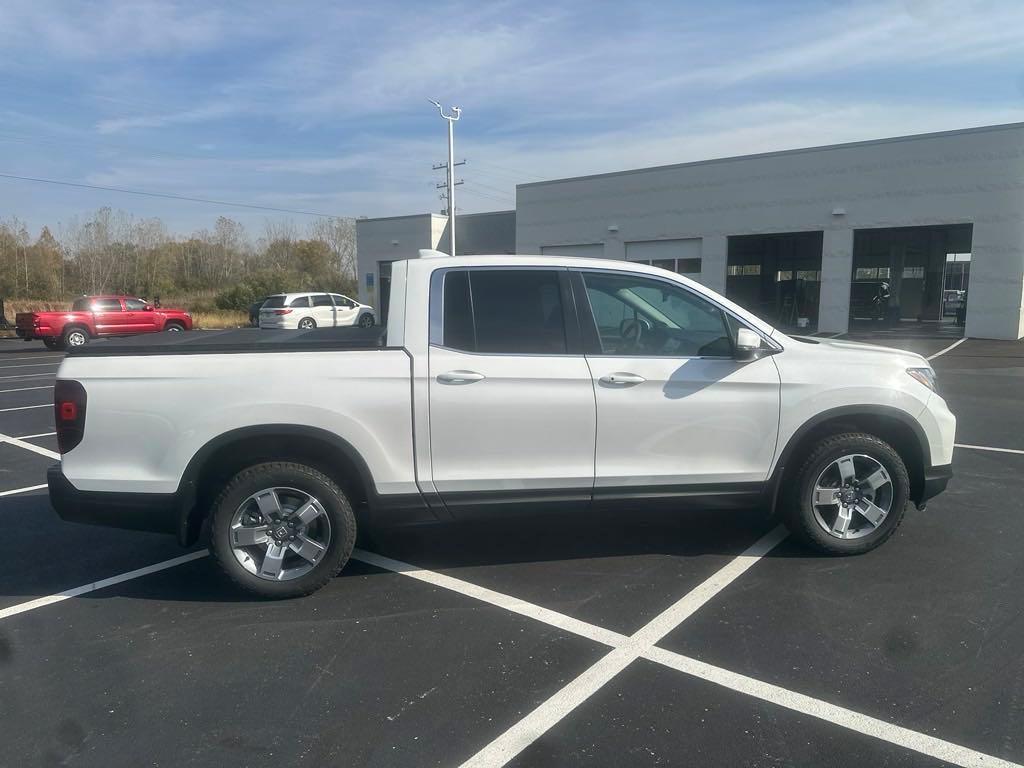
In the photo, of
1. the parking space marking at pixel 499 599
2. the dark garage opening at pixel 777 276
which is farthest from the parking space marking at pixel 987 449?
the dark garage opening at pixel 777 276

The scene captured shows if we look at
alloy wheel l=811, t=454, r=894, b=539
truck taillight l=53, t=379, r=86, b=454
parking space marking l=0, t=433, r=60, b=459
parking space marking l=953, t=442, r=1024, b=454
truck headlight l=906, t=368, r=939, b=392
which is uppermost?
truck headlight l=906, t=368, r=939, b=392

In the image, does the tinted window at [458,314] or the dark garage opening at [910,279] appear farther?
the dark garage opening at [910,279]

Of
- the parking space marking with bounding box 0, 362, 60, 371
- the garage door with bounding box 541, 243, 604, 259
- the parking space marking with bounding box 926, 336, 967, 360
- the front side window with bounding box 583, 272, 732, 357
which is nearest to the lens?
the front side window with bounding box 583, 272, 732, 357

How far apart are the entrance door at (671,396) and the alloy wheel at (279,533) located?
1.60 metres

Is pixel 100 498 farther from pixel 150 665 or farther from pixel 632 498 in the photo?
pixel 632 498

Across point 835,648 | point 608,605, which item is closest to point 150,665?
point 608,605

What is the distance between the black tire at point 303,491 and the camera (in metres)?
4.21

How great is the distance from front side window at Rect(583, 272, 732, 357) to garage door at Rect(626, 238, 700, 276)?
23.6m

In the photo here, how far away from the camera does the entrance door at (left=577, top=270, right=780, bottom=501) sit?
4469 millimetres

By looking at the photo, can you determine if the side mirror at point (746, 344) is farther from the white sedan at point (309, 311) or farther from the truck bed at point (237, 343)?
the white sedan at point (309, 311)

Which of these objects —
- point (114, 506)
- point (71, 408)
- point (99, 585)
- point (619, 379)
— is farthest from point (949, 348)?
point (71, 408)

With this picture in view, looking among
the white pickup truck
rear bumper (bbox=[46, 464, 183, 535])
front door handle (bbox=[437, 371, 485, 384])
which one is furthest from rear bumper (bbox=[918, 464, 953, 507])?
rear bumper (bbox=[46, 464, 183, 535])

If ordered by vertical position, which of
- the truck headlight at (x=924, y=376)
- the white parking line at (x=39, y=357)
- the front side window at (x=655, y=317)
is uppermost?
the front side window at (x=655, y=317)

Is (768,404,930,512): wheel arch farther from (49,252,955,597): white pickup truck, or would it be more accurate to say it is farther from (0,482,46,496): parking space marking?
(0,482,46,496): parking space marking
